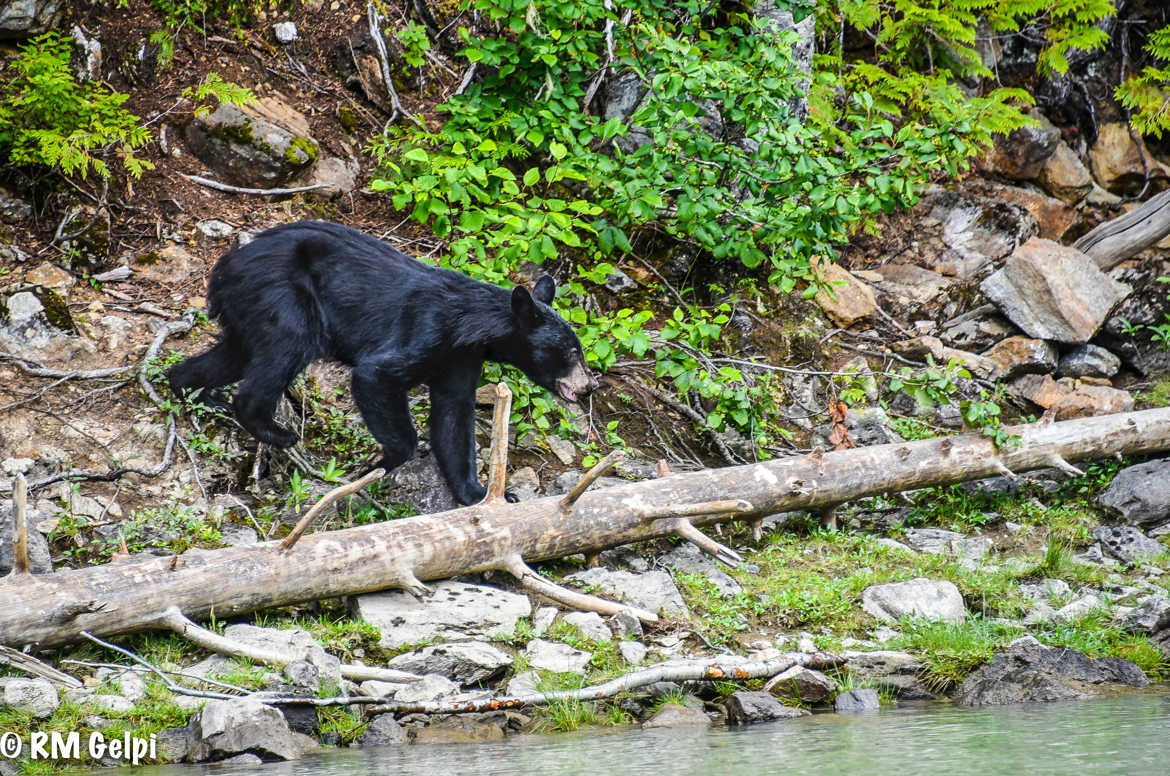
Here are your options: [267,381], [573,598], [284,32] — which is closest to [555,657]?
[573,598]

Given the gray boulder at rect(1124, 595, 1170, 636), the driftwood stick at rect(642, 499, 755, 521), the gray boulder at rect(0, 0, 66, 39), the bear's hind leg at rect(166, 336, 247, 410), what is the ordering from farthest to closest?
1. the gray boulder at rect(0, 0, 66, 39)
2. the bear's hind leg at rect(166, 336, 247, 410)
3. the gray boulder at rect(1124, 595, 1170, 636)
4. the driftwood stick at rect(642, 499, 755, 521)

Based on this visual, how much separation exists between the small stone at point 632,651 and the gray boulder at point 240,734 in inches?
59.7

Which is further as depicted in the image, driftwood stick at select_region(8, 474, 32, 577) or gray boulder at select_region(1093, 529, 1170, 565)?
gray boulder at select_region(1093, 529, 1170, 565)

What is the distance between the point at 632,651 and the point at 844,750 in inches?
57.4

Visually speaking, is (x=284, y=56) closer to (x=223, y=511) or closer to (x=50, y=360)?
(x=50, y=360)

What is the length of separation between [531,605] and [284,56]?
6.16 metres

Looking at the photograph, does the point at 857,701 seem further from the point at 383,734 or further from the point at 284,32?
the point at 284,32

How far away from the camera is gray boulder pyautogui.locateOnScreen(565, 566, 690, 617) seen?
5238mm

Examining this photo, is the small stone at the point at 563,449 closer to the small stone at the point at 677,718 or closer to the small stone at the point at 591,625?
the small stone at the point at 591,625

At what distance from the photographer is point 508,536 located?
525 cm

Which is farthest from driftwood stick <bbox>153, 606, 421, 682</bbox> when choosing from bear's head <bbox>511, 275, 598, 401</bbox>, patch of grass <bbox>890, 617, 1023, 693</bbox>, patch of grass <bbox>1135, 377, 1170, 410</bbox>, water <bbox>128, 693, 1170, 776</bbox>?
patch of grass <bbox>1135, 377, 1170, 410</bbox>

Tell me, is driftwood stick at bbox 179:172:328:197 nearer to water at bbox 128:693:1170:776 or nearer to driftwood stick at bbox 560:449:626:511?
driftwood stick at bbox 560:449:626:511

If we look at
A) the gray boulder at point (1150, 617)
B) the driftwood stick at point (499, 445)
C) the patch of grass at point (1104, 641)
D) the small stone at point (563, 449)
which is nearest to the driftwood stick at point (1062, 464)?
the gray boulder at point (1150, 617)

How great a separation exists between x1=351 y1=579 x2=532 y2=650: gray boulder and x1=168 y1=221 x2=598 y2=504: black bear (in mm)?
899
